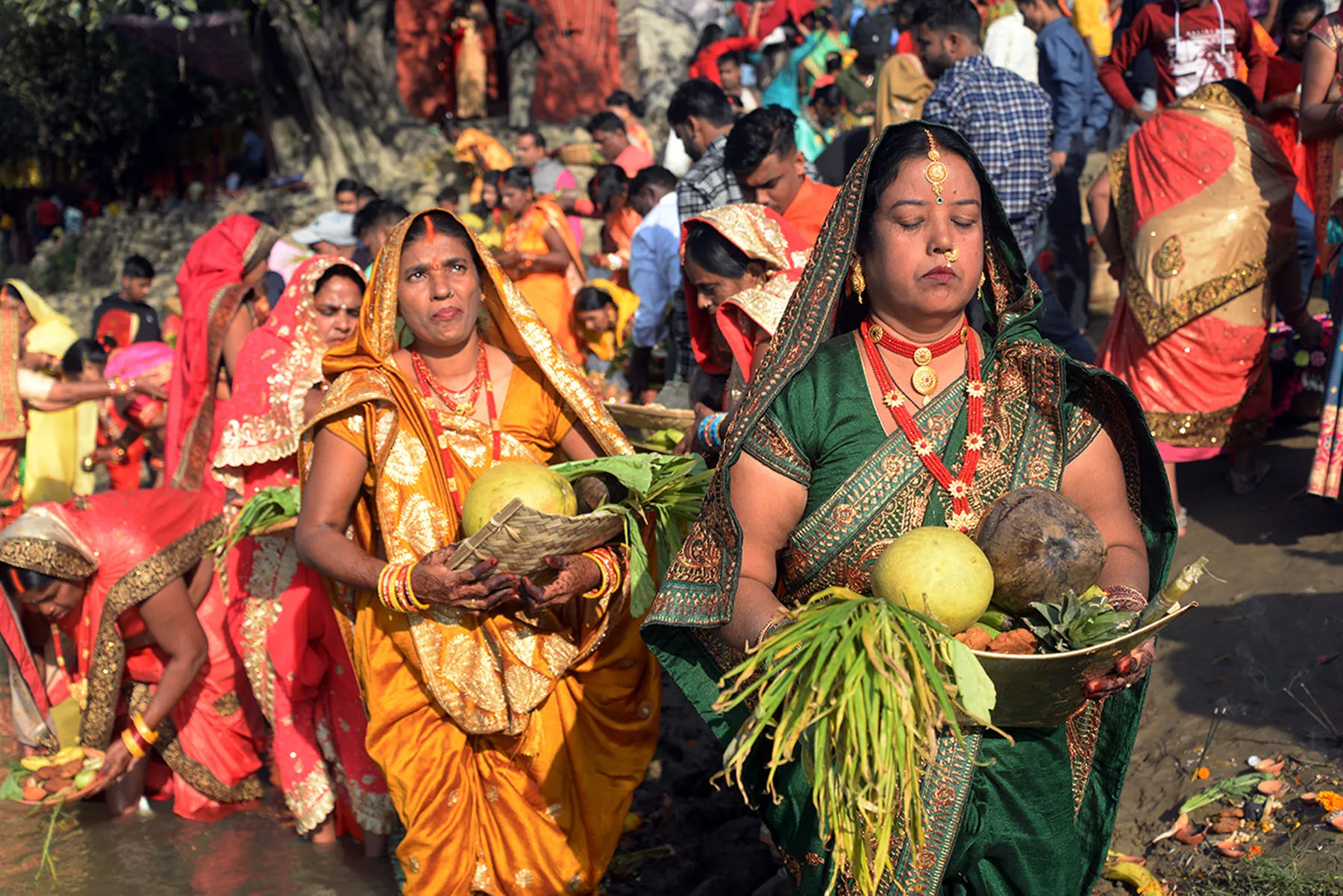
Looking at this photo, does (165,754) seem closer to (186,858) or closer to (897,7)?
(186,858)

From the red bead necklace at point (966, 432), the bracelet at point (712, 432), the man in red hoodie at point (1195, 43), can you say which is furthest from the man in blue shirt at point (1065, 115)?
the red bead necklace at point (966, 432)

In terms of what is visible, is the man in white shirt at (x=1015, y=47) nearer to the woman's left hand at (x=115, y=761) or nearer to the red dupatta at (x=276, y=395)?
the red dupatta at (x=276, y=395)

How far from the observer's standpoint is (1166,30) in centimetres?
666

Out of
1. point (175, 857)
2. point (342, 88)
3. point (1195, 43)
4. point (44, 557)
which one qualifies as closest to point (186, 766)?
point (175, 857)

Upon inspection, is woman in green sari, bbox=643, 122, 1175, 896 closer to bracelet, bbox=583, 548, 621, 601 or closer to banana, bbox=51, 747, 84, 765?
bracelet, bbox=583, 548, 621, 601

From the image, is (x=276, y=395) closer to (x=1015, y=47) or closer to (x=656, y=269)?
(x=656, y=269)

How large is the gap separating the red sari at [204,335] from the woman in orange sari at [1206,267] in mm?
4121

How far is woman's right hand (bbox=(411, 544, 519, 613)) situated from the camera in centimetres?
344

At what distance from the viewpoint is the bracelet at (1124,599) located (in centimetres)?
250

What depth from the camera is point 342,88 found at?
1948cm

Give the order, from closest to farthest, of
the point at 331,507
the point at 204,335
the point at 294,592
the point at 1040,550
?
the point at 1040,550, the point at 331,507, the point at 294,592, the point at 204,335

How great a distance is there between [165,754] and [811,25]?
10358 millimetres

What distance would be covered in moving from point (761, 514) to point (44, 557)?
3.48 m

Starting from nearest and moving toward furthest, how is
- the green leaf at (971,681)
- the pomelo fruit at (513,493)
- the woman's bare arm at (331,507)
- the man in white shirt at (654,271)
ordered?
the green leaf at (971,681) < the pomelo fruit at (513,493) < the woman's bare arm at (331,507) < the man in white shirt at (654,271)
